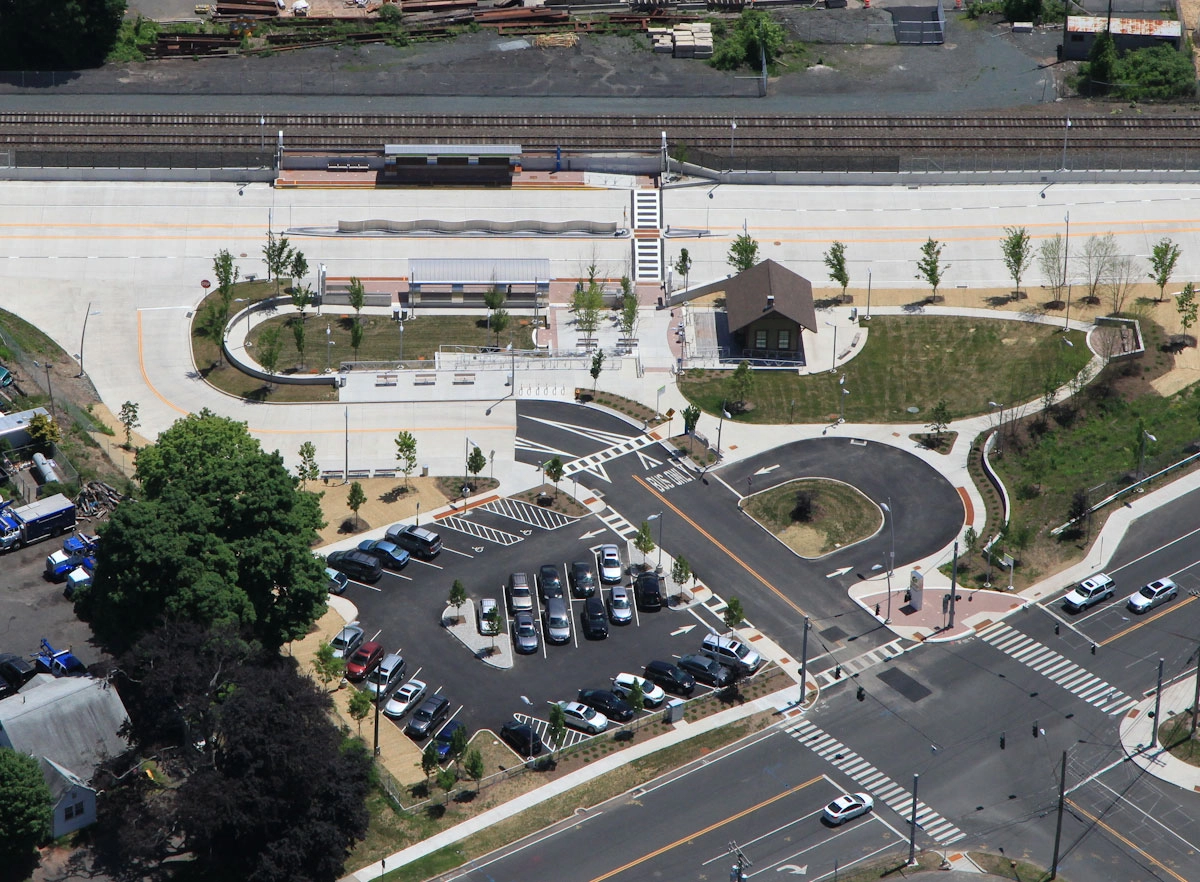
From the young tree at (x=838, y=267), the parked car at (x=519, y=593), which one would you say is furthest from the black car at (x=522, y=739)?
the young tree at (x=838, y=267)

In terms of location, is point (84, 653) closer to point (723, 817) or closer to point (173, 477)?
point (173, 477)

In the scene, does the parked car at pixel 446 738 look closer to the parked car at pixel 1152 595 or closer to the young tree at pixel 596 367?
the young tree at pixel 596 367

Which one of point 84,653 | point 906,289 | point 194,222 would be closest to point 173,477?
point 84,653

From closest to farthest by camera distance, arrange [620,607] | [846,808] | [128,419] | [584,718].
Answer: [846,808]
[584,718]
[620,607]
[128,419]

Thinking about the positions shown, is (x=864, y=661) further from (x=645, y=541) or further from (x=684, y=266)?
(x=684, y=266)

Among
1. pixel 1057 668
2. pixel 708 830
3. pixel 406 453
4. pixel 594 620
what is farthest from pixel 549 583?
pixel 1057 668
